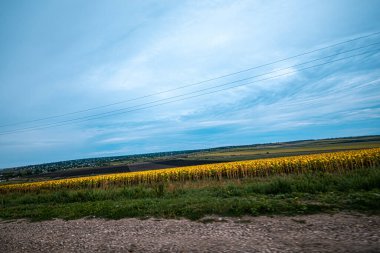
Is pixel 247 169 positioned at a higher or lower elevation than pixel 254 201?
lower

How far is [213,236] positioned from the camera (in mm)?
6637

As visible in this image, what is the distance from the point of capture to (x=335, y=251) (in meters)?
4.86

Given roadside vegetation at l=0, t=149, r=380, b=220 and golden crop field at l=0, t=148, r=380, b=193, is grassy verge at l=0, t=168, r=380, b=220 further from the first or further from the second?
golden crop field at l=0, t=148, r=380, b=193

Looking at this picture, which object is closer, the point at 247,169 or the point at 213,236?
the point at 213,236

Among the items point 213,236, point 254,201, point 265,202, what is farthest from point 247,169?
point 213,236

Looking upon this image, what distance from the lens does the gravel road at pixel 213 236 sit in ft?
18.0

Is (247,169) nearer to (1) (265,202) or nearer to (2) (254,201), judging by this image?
(2) (254,201)

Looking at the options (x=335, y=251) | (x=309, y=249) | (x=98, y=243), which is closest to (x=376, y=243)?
(x=335, y=251)

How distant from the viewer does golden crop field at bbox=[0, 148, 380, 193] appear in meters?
20.0

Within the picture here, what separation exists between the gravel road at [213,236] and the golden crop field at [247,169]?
602 inches

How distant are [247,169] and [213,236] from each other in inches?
726

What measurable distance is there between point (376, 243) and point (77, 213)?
42.3ft

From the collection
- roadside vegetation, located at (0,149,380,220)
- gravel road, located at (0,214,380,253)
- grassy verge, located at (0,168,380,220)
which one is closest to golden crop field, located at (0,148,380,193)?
roadside vegetation, located at (0,149,380,220)

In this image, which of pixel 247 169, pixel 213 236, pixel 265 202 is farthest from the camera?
pixel 247 169
